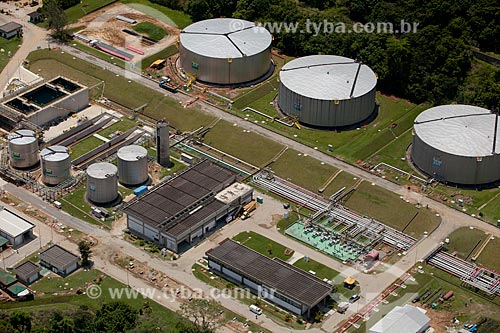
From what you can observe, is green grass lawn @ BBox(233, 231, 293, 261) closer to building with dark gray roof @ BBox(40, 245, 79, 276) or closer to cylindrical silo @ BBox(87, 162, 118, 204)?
cylindrical silo @ BBox(87, 162, 118, 204)

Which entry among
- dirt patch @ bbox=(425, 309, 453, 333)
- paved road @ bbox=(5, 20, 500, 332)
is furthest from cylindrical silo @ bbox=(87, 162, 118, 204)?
dirt patch @ bbox=(425, 309, 453, 333)

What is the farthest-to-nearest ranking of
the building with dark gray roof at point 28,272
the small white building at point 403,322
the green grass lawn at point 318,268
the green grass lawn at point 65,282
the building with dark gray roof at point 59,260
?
the green grass lawn at point 318,268 → the building with dark gray roof at point 59,260 → the building with dark gray roof at point 28,272 → the green grass lawn at point 65,282 → the small white building at point 403,322

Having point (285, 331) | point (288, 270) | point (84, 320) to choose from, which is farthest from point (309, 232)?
point (84, 320)

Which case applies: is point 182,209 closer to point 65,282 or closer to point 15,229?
point 65,282

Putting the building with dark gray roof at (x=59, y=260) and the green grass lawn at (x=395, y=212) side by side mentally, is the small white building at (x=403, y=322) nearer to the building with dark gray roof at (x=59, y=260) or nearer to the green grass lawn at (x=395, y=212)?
the green grass lawn at (x=395, y=212)

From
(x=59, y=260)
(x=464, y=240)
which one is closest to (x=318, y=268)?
(x=464, y=240)

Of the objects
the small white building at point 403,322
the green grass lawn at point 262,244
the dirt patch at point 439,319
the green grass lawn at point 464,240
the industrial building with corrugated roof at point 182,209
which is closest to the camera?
the small white building at point 403,322

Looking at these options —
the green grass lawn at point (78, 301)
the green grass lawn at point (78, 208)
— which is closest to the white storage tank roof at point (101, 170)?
the green grass lawn at point (78, 208)
